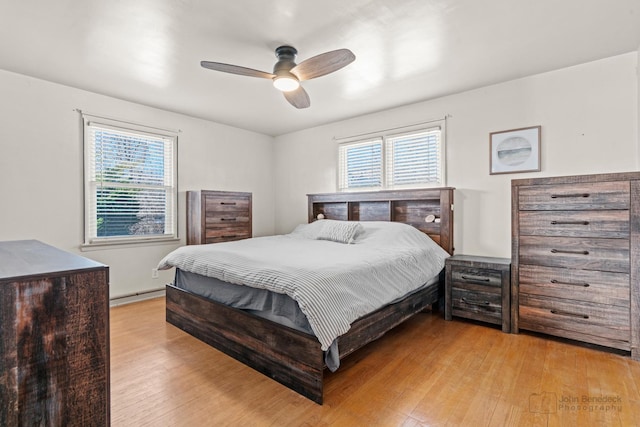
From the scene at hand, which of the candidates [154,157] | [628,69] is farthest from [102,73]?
[628,69]

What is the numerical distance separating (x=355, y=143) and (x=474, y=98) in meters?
1.61

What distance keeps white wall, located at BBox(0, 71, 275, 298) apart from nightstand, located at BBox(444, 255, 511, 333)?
3474 millimetres

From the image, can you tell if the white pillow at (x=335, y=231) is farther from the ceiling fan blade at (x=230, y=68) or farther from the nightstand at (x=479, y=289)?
the ceiling fan blade at (x=230, y=68)

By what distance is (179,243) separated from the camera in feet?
14.2

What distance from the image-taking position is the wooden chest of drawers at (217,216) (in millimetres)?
4059

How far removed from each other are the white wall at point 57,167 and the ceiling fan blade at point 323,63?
8.35 feet

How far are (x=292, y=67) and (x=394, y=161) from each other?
206 centimetres

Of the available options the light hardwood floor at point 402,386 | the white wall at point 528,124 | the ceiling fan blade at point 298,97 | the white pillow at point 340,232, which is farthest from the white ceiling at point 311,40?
the light hardwood floor at point 402,386

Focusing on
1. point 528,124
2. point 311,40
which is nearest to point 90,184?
point 311,40

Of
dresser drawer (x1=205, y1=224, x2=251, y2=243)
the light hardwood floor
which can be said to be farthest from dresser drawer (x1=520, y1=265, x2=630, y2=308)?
dresser drawer (x1=205, y1=224, x2=251, y2=243)

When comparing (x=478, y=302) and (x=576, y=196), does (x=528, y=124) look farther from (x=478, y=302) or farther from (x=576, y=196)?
(x=478, y=302)

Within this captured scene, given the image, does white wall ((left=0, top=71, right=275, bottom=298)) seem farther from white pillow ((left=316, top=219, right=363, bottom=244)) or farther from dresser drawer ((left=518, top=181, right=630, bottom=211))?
dresser drawer ((left=518, top=181, right=630, bottom=211))

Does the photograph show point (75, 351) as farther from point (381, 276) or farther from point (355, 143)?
point (355, 143)

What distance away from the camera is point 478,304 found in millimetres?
2982
